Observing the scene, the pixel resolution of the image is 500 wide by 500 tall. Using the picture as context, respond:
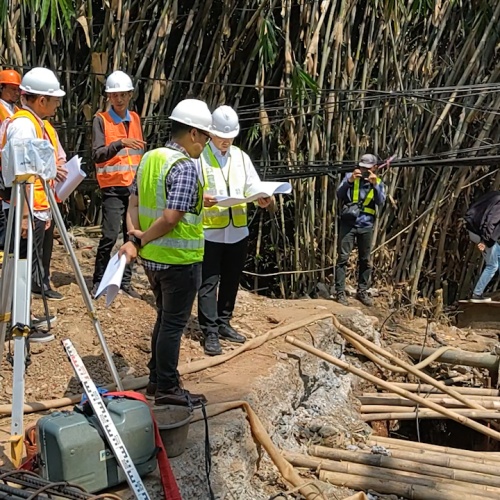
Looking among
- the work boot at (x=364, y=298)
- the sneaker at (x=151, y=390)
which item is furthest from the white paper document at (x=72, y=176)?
the work boot at (x=364, y=298)

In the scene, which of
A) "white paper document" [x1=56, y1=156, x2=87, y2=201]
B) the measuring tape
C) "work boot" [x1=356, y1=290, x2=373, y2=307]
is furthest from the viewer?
"work boot" [x1=356, y1=290, x2=373, y2=307]

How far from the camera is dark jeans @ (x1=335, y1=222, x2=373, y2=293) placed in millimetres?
Answer: 6645

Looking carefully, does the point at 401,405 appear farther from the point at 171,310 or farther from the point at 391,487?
the point at 171,310

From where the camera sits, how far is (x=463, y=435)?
573 centimetres

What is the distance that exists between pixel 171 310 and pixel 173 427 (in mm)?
613

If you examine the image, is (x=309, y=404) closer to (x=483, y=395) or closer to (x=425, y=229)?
(x=483, y=395)

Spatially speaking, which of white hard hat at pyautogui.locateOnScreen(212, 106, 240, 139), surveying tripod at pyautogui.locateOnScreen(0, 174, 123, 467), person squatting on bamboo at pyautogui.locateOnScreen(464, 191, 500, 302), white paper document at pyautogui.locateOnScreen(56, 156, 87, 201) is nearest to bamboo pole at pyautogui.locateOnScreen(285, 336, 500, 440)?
white hard hat at pyautogui.locateOnScreen(212, 106, 240, 139)

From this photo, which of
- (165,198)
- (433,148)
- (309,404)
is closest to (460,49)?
(433,148)

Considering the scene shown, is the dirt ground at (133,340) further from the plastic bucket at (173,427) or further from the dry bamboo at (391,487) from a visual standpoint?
the dry bamboo at (391,487)

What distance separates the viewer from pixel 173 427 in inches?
119

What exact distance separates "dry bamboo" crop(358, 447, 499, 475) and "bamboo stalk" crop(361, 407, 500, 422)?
45 cm

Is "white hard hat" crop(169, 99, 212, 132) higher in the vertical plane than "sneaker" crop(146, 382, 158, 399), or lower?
higher

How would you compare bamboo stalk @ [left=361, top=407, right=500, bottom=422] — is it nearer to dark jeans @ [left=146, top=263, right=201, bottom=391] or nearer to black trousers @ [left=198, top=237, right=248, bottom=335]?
black trousers @ [left=198, top=237, right=248, bottom=335]

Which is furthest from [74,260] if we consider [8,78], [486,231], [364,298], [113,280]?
[486,231]
